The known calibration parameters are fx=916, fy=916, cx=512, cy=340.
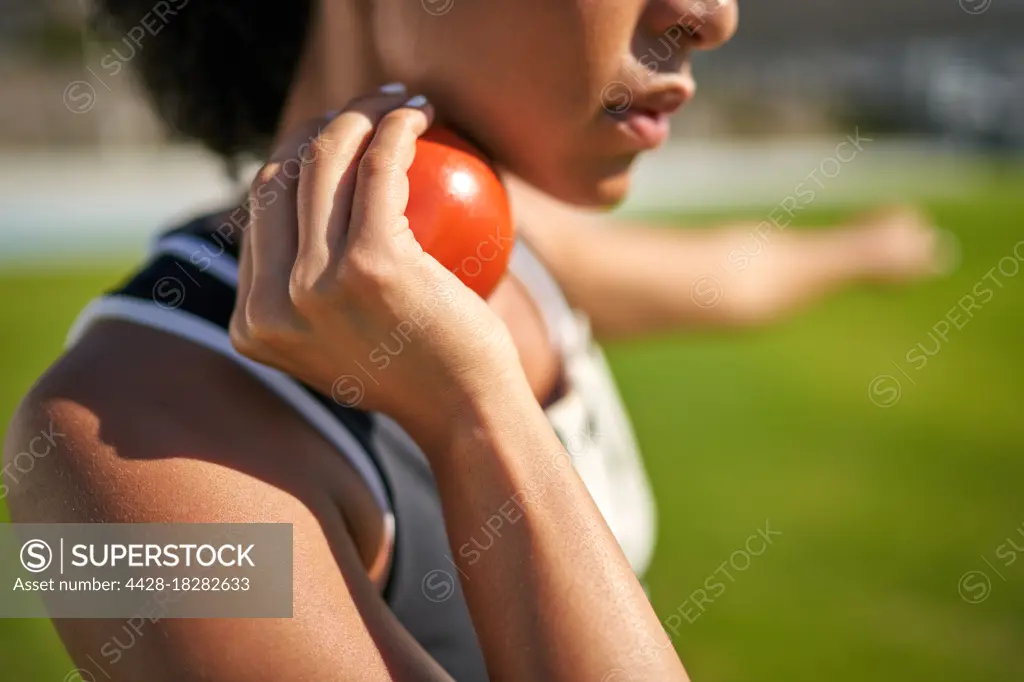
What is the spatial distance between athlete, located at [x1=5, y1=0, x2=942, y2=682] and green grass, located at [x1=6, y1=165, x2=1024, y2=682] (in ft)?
5.28

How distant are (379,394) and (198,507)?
0.25 meters

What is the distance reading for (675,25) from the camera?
127 cm

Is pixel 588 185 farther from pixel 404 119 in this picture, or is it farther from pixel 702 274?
pixel 702 274

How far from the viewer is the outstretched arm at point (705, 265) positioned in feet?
7.59

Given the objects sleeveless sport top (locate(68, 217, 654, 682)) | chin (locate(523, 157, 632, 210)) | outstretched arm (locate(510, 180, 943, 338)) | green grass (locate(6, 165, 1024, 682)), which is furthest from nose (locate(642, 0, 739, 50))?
green grass (locate(6, 165, 1024, 682))

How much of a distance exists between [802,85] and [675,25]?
30136mm

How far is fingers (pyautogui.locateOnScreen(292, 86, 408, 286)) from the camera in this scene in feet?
3.53

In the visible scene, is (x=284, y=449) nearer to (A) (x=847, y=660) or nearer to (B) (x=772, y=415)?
(A) (x=847, y=660)

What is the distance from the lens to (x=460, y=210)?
1214 millimetres

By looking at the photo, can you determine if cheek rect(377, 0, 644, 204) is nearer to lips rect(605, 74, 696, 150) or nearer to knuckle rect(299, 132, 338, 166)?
lips rect(605, 74, 696, 150)

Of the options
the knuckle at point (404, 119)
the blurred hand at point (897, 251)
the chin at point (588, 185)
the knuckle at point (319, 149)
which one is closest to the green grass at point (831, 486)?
the blurred hand at point (897, 251)

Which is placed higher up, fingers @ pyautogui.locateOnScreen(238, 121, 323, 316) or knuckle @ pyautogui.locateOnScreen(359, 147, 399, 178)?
knuckle @ pyautogui.locateOnScreen(359, 147, 399, 178)

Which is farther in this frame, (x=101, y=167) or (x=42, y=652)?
(x=101, y=167)

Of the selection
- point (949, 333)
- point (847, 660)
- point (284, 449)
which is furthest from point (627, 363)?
point (284, 449)
